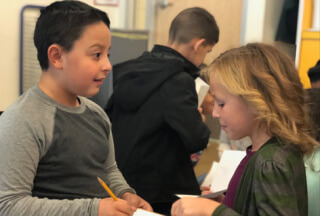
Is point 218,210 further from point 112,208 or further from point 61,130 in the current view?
point 61,130

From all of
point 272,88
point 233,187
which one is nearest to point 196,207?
point 233,187

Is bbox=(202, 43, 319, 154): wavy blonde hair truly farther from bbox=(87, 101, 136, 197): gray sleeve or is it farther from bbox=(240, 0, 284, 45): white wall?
bbox=(240, 0, 284, 45): white wall

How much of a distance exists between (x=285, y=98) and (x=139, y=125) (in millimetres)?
775

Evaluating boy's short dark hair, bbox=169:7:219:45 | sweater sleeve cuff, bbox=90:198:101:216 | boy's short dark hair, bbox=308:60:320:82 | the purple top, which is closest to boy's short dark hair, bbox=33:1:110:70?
sweater sleeve cuff, bbox=90:198:101:216

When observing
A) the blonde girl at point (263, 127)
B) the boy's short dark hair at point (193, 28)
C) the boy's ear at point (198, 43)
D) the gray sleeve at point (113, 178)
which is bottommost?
the gray sleeve at point (113, 178)

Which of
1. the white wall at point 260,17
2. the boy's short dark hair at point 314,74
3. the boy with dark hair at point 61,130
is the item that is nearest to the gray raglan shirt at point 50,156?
the boy with dark hair at point 61,130

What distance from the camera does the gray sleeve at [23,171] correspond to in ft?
2.90

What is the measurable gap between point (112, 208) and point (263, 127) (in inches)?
14.7

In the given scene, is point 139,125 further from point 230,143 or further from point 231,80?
point 230,143

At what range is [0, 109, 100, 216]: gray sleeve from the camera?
2.90 feet

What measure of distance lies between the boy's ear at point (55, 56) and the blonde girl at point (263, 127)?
351mm

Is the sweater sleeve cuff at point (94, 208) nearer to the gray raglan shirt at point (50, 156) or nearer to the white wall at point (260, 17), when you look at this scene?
the gray raglan shirt at point (50, 156)

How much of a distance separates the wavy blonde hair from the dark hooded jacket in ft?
1.94

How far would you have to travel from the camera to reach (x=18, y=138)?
90 centimetres
